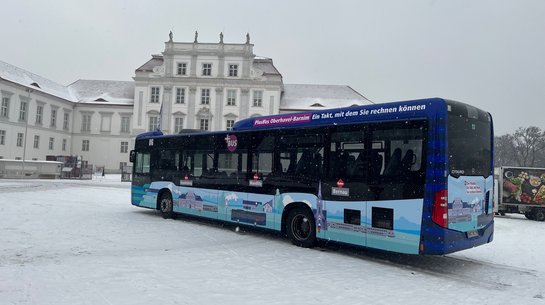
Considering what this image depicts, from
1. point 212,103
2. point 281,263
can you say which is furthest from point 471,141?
point 212,103

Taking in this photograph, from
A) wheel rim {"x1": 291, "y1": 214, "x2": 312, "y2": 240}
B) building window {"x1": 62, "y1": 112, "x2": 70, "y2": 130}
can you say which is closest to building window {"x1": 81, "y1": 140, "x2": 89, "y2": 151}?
building window {"x1": 62, "y1": 112, "x2": 70, "y2": 130}

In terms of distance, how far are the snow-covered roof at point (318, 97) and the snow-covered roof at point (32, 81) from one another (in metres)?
31.9

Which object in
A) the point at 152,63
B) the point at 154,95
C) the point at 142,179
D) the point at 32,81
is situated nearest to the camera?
the point at 142,179

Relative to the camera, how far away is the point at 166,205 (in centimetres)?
1412

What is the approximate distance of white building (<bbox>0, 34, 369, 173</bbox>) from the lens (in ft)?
189

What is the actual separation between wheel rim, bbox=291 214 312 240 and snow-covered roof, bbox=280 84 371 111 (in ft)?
158

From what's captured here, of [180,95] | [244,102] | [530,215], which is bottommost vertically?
[530,215]

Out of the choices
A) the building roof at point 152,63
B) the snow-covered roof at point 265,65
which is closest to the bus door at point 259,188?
the snow-covered roof at point 265,65

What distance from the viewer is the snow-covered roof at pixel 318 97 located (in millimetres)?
59000

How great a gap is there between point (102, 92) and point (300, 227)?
61436mm

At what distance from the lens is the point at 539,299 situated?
20.8 ft

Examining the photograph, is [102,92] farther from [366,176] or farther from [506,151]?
[506,151]

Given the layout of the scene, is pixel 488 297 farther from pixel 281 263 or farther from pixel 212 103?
pixel 212 103

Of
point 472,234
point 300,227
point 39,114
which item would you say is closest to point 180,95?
point 39,114
